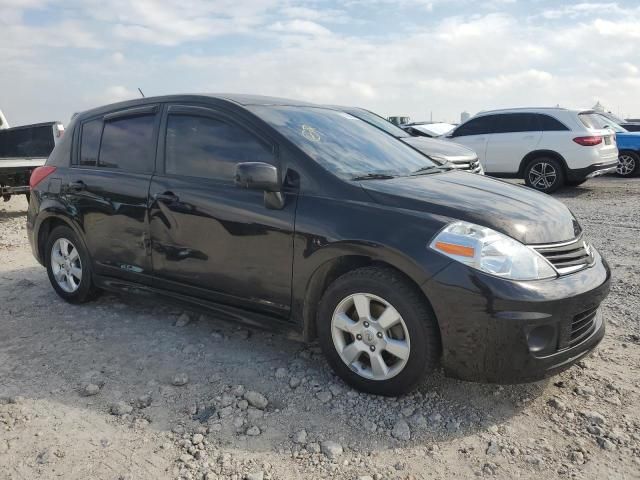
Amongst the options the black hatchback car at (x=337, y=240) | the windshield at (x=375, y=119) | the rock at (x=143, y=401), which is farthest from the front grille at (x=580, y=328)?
the windshield at (x=375, y=119)

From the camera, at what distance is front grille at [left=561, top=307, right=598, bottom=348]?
2.87 meters

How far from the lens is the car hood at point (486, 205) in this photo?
291 centimetres

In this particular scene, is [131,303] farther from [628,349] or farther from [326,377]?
[628,349]

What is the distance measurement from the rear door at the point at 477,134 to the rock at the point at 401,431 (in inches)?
390

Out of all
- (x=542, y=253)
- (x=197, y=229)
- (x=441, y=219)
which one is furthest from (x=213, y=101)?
(x=542, y=253)

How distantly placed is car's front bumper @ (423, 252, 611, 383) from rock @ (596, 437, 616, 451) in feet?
1.20

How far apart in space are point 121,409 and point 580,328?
8.12ft

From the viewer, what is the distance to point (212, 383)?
131 inches

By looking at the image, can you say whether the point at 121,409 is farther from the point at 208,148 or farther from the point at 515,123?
the point at 515,123

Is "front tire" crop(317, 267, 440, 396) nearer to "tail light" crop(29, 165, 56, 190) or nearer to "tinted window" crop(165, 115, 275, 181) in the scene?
"tinted window" crop(165, 115, 275, 181)

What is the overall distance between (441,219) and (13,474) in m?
2.33

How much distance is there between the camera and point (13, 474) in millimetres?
2496

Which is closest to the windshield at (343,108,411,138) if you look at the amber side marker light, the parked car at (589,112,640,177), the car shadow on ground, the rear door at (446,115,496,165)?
the rear door at (446,115,496,165)

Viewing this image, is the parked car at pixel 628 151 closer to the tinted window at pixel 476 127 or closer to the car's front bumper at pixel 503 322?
the tinted window at pixel 476 127
